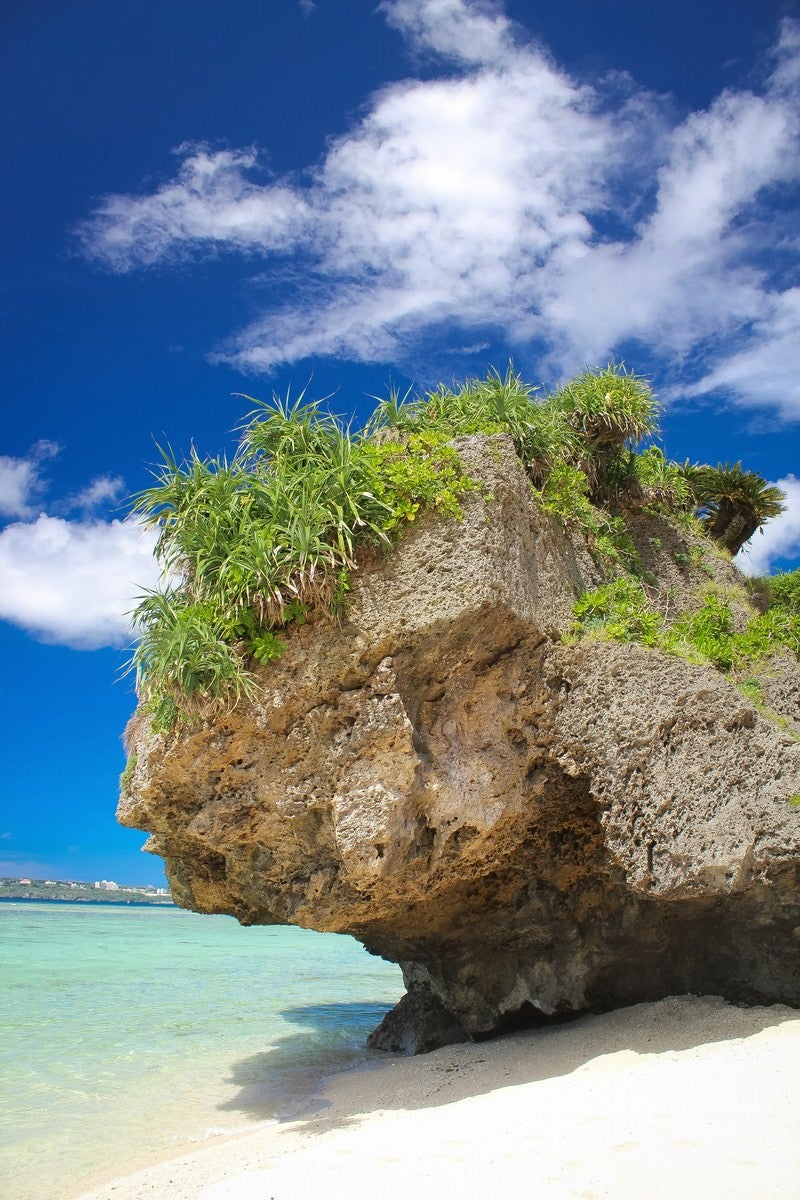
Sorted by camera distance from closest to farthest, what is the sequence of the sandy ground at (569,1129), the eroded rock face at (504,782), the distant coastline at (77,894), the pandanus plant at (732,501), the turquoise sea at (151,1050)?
the sandy ground at (569,1129) < the eroded rock face at (504,782) < the turquoise sea at (151,1050) < the pandanus plant at (732,501) < the distant coastline at (77,894)

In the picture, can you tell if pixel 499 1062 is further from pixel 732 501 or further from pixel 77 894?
pixel 77 894

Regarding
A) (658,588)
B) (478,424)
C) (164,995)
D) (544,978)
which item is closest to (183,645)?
(478,424)

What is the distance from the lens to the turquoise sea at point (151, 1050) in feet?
22.0

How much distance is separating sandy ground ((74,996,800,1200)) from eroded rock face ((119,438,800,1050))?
2.39 ft

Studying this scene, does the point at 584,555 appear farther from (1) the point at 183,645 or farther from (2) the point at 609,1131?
(2) the point at 609,1131

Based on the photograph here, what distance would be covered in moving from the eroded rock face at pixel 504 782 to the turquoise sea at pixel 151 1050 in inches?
84.3

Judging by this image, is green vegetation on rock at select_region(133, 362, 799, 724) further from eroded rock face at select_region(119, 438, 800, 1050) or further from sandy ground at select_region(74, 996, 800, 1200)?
sandy ground at select_region(74, 996, 800, 1200)

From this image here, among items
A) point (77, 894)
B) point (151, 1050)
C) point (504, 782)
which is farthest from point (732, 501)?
point (77, 894)

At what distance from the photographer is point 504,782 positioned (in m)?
6.64

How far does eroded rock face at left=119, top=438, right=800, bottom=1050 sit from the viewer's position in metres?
6.02

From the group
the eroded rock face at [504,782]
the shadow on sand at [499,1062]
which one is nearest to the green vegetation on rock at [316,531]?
the eroded rock face at [504,782]

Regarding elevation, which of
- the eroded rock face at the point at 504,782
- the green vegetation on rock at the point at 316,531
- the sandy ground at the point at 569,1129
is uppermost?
the green vegetation on rock at the point at 316,531

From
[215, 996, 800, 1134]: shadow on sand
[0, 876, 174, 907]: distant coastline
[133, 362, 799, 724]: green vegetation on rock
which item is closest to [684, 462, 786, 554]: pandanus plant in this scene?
[133, 362, 799, 724]: green vegetation on rock

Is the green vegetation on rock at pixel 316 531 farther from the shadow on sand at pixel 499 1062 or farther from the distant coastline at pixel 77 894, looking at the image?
the distant coastline at pixel 77 894
